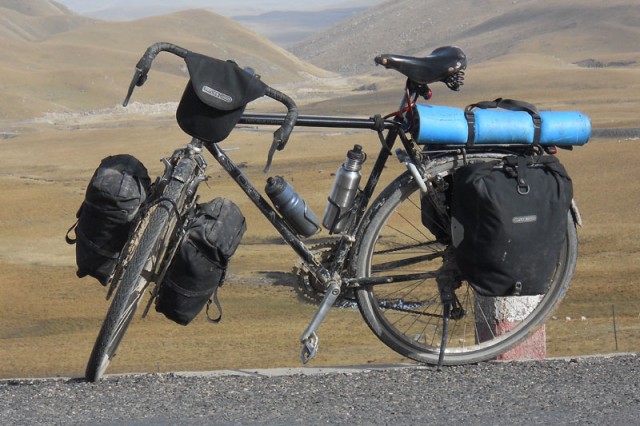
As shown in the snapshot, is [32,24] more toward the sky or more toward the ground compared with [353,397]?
more toward the ground

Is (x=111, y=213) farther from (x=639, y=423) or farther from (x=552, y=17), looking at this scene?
(x=552, y=17)

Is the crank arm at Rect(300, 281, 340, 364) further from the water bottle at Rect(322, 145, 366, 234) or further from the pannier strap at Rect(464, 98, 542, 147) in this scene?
the pannier strap at Rect(464, 98, 542, 147)

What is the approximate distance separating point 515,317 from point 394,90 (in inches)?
2904

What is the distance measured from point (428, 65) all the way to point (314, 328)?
1157mm

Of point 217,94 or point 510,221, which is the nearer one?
point 217,94

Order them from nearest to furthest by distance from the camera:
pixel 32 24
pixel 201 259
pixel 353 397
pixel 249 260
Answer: pixel 353 397
pixel 201 259
pixel 249 260
pixel 32 24

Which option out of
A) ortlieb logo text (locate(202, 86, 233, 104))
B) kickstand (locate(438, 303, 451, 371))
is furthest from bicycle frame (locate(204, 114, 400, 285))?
kickstand (locate(438, 303, 451, 371))

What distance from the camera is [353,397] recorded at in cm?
392

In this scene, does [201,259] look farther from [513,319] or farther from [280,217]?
[513,319]

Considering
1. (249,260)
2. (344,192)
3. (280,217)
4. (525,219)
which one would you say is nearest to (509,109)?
(525,219)

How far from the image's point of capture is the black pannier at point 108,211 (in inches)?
164

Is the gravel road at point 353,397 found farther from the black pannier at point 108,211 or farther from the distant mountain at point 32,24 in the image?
the distant mountain at point 32,24

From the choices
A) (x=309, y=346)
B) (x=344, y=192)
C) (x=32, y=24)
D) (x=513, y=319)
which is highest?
(x=344, y=192)

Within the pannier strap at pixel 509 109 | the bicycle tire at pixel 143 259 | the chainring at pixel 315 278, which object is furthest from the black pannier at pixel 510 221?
the bicycle tire at pixel 143 259
